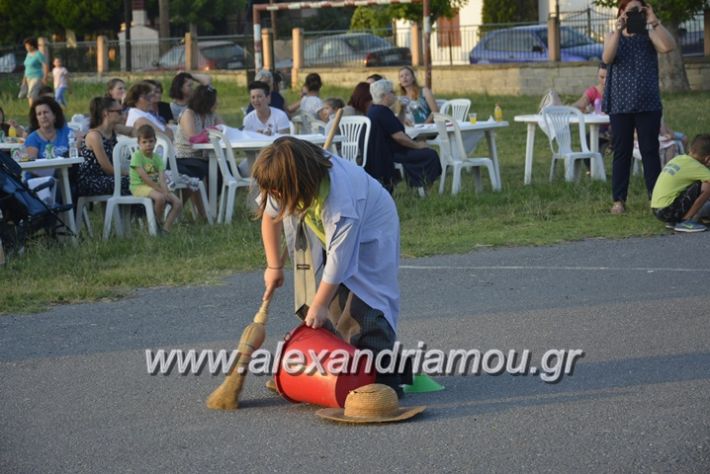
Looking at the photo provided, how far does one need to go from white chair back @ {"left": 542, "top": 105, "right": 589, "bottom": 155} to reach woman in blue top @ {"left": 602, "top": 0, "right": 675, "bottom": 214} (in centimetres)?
303

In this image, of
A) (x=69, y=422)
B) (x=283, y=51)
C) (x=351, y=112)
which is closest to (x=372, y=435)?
(x=69, y=422)

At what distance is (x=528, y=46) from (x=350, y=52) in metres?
5.37

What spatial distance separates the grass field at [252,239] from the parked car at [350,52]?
70.1 ft

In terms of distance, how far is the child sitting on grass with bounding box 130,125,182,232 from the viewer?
41.1 feet

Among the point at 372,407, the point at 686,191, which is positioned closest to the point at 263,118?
the point at 686,191

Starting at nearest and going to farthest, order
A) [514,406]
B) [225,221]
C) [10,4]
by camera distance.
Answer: [514,406] → [225,221] → [10,4]

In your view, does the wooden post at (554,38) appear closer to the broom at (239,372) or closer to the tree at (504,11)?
the tree at (504,11)

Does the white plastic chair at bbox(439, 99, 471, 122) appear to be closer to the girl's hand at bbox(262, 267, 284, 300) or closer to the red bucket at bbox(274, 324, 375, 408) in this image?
the girl's hand at bbox(262, 267, 284, 300)

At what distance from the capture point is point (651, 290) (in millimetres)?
9000

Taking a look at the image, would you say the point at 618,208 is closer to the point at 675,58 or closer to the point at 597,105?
the point at 597,105

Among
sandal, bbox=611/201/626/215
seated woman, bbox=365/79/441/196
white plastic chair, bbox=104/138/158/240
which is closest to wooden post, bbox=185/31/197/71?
seated woman, bbox=365/79/441/196

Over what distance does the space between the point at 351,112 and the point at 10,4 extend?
4095cm

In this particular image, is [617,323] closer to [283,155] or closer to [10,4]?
[283,155]

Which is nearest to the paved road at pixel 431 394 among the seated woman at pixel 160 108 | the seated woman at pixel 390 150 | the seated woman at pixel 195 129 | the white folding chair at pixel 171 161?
the white folding chair at pixel 171 161
